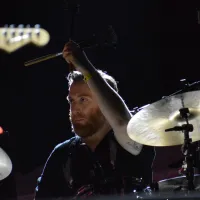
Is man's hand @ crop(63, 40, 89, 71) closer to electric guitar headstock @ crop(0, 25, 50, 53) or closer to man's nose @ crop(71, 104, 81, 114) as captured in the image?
man's nose @ crop(71, 104, 81, 114)

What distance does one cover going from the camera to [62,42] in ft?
13.0

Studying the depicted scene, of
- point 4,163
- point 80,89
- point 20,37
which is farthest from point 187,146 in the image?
point 20,37

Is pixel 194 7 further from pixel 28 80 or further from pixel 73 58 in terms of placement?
pixel 73 58

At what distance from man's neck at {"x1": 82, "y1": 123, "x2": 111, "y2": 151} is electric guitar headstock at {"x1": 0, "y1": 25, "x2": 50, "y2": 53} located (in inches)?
62.7

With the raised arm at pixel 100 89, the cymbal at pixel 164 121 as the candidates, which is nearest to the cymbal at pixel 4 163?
the raised arm at pixel 100 89

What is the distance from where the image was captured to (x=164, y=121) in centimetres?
226

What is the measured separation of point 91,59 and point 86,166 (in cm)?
156

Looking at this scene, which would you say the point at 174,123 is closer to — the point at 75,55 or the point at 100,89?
the point at 100,89

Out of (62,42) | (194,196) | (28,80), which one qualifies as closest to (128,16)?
(62,42)

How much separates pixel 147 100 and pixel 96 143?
1.39 metres

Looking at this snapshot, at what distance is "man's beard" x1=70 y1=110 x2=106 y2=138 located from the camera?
8.02 ft

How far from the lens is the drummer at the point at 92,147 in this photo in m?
2.28

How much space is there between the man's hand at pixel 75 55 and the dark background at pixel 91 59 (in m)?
1.52

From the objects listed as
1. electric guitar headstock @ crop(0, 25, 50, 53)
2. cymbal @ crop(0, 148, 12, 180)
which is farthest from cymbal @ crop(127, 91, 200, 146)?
electric guitar headstock @ crop(0, 25, 50, 53)
